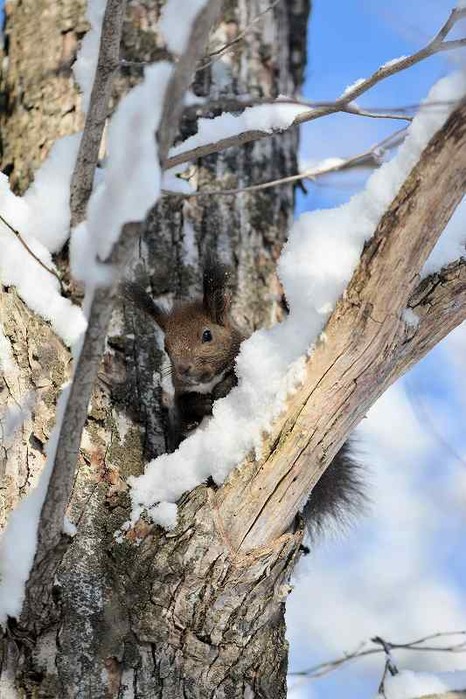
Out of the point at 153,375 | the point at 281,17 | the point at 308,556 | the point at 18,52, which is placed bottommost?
the point at 308,556

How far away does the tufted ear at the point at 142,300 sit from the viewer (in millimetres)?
2341

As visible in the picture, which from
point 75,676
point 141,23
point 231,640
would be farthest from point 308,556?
point 141,23

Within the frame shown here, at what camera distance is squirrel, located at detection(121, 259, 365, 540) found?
254 cm

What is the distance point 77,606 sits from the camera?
5.79 ft

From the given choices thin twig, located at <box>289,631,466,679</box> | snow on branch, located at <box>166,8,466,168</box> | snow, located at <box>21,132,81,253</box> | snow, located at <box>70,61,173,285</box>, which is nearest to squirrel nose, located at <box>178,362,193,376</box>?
snow, located at <box>21,132,81,253</box>

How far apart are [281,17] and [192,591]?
2.38m

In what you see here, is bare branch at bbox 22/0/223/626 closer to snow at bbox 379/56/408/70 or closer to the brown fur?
snow at bbox 379/56/408/70

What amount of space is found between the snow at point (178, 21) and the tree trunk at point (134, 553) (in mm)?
936

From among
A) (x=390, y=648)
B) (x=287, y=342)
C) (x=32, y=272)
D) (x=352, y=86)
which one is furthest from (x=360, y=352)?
(x=390, y=648)

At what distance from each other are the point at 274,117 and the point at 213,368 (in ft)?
3.41

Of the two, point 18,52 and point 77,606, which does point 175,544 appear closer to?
point 77,606

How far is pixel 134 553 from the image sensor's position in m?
1.84

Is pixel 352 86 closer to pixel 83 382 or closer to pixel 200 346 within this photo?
pixel 83 382

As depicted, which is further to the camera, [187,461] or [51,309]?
[51,309]
